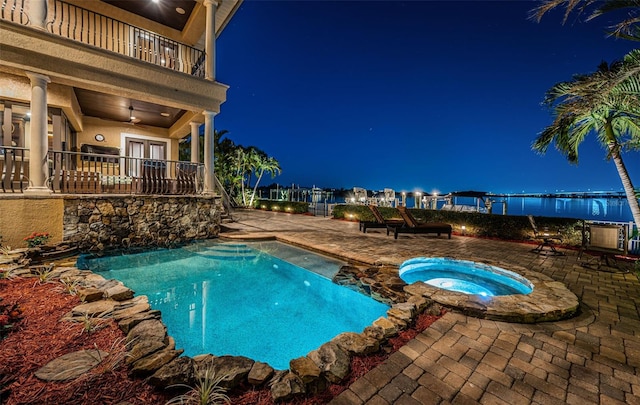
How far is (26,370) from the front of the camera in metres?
2.03

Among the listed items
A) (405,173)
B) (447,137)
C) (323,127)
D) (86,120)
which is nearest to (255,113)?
(323,127)

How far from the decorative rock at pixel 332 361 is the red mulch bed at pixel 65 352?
0.23 feet

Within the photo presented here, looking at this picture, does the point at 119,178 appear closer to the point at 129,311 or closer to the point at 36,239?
the point at 36,239

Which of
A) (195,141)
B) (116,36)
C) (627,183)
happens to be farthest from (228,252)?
(627,183)

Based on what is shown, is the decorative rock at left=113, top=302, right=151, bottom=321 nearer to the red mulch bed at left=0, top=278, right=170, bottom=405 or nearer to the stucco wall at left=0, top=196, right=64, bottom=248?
the red mulch bed at left=0, top=278, right=170, bottom=405

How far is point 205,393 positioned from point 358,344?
148cm

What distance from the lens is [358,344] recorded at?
8.54 ft

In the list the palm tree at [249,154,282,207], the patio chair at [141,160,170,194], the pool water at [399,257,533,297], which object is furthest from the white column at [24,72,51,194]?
the palm tree at [249,154,282,207]

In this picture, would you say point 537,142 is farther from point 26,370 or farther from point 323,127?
point 323,127

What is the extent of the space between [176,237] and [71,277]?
435cm

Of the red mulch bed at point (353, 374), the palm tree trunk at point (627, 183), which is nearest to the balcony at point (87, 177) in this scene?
the red mulch bed at point (353, 374)

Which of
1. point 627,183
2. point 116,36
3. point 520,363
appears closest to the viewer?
point 520,363

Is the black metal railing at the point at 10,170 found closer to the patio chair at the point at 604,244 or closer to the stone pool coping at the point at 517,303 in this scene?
the stone pool coping at the point at 517,303

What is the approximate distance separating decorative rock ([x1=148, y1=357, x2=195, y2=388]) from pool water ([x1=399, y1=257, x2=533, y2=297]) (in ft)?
14.4
